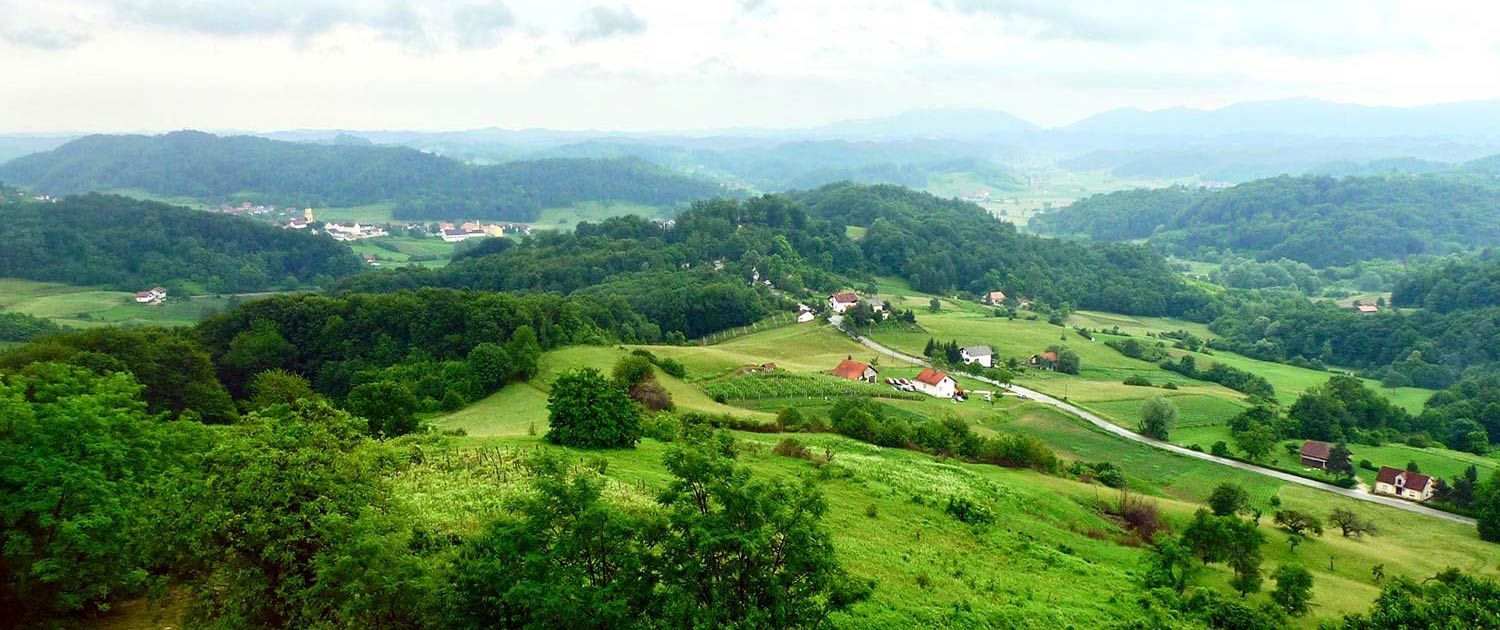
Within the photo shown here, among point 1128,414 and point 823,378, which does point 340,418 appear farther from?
point 1128,414

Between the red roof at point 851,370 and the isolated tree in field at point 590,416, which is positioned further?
the red roof at point 851,370

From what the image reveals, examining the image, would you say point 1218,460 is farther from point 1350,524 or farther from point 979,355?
point 979,355

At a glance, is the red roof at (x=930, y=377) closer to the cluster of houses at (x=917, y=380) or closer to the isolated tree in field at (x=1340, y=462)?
the cluster of houses at (x=917, y=380)

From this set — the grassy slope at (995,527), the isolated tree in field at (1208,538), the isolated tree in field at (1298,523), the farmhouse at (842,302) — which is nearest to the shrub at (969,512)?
the grassy slope at (995,527)

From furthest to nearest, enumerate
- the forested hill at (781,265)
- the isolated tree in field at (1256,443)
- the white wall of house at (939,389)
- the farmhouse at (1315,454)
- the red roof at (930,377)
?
the forested hill at (781,265) → the red roof at (930,377) → the white wall of house at (939,389) → the isolated tree in field at (1256,443) → the farmhouse at (1315,454)

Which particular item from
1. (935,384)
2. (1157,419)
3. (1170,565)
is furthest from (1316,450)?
(1170,565)

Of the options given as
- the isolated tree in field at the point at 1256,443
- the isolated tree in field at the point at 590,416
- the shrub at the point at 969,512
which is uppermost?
the isolated tree in field at the point at 590,416

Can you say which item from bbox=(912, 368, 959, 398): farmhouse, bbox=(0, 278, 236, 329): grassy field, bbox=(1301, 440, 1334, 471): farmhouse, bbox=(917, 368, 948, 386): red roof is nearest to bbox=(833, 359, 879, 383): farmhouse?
bbox=(912, 368, 959, 398): farmhouse

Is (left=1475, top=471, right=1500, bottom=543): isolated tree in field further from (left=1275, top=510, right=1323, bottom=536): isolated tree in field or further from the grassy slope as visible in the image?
(left=1275, top=510, right=1323, bottom=536): isolated tree in field
